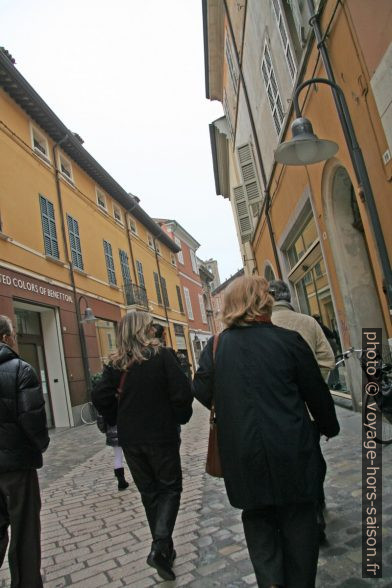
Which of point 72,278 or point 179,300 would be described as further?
point 179,300

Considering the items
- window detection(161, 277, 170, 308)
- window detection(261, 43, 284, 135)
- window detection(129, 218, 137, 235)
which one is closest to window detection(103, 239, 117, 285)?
window detection(129, 218, 137, 235)

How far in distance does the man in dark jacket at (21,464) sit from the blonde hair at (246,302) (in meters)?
1.32

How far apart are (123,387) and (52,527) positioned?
210 centimetres

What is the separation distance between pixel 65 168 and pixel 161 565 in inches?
642

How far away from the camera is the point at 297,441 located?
195cm

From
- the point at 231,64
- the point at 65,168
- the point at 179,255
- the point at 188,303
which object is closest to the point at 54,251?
the point at 65,168

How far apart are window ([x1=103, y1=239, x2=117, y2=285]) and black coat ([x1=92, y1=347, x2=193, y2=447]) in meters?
16.0

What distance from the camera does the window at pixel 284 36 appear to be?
7.51 metres

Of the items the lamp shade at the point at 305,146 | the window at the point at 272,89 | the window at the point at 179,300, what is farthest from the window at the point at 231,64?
the window at the point at 179,300

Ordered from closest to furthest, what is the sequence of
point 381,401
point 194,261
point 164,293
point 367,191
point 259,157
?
point 381,401, point 367,191, point 259,157, point 164,293, point 194,261

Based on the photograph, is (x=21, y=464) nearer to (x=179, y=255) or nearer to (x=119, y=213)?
(x=119, y=213)

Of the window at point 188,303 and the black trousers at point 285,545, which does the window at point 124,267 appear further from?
the black trousers at point 285,545

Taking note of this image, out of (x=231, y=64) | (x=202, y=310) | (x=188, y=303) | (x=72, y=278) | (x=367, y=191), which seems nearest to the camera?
(x=367, y=191)

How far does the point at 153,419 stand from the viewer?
10.00 ft
